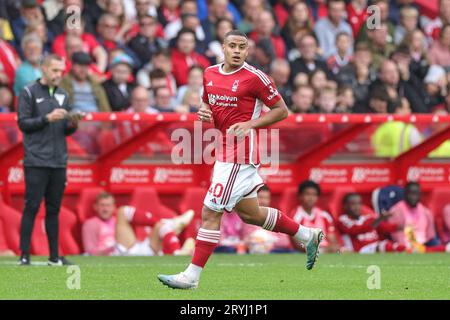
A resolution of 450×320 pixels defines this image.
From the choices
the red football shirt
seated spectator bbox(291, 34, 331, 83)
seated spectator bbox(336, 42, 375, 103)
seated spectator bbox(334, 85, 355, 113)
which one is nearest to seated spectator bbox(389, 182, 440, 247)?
seated spectator bbox(334, 85, 355, 113)

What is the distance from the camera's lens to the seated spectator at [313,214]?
17938mm

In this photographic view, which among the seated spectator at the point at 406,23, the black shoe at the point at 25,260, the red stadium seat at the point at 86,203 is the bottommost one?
the black shoe at the point at 25,260

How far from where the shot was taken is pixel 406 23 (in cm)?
2419

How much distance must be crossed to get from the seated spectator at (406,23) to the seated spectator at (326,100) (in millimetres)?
3907

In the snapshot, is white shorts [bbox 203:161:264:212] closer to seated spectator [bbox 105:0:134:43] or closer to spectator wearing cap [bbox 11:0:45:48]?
spectator wearing cap [bbox 11:0:45:48]

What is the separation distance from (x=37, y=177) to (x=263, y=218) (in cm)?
345

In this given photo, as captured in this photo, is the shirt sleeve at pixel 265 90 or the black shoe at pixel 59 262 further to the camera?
the black shoe at pixel 59 262

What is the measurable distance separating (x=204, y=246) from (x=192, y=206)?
259 inches

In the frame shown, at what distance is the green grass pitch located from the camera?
10.9 m

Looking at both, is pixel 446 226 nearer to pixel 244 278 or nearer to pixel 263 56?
pixel 263 56

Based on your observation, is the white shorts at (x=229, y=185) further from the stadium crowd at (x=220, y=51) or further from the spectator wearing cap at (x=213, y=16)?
the spectator wearing cap at (x=213, y=16)

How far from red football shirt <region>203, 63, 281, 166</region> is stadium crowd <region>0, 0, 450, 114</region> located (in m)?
6.98

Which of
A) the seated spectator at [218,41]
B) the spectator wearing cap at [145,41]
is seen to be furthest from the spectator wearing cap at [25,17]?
the seated spectator at [218,41]
